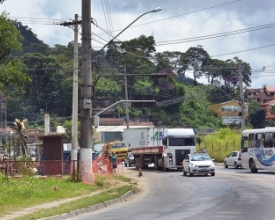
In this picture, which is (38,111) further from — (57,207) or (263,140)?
(57,207)

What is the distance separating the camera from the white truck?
4885 centimetres

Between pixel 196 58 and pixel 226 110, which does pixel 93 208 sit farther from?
pixel 196 58

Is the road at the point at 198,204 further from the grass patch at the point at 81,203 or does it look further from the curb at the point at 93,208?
the grass patch at the point at 81,203

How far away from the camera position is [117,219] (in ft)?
58.4

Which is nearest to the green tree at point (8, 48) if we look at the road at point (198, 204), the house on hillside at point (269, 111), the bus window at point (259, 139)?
the road at point (198, 204)

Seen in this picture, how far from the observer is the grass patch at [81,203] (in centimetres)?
1841

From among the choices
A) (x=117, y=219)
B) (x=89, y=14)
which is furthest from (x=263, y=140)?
(x=117, y=219)

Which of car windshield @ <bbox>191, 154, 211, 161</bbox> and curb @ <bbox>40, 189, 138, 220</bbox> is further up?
car windshield @ <bbox>191, 154, 211, 161</bbox>

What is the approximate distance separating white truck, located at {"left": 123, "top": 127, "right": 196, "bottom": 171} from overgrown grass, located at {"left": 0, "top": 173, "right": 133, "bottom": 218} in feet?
63.1

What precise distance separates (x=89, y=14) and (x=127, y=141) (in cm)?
3077

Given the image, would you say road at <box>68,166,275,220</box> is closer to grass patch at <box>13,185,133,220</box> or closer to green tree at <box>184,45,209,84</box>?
grass patch at <box>13,185,133,220</box>

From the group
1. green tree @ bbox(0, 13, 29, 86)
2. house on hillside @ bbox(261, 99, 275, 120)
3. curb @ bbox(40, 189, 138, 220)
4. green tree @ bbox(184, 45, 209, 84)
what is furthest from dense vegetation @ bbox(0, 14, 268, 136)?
green tree @ bbox(0, 13, 29, 86)

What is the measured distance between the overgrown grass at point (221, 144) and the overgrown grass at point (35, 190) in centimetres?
3800

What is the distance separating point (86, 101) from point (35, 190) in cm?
628
